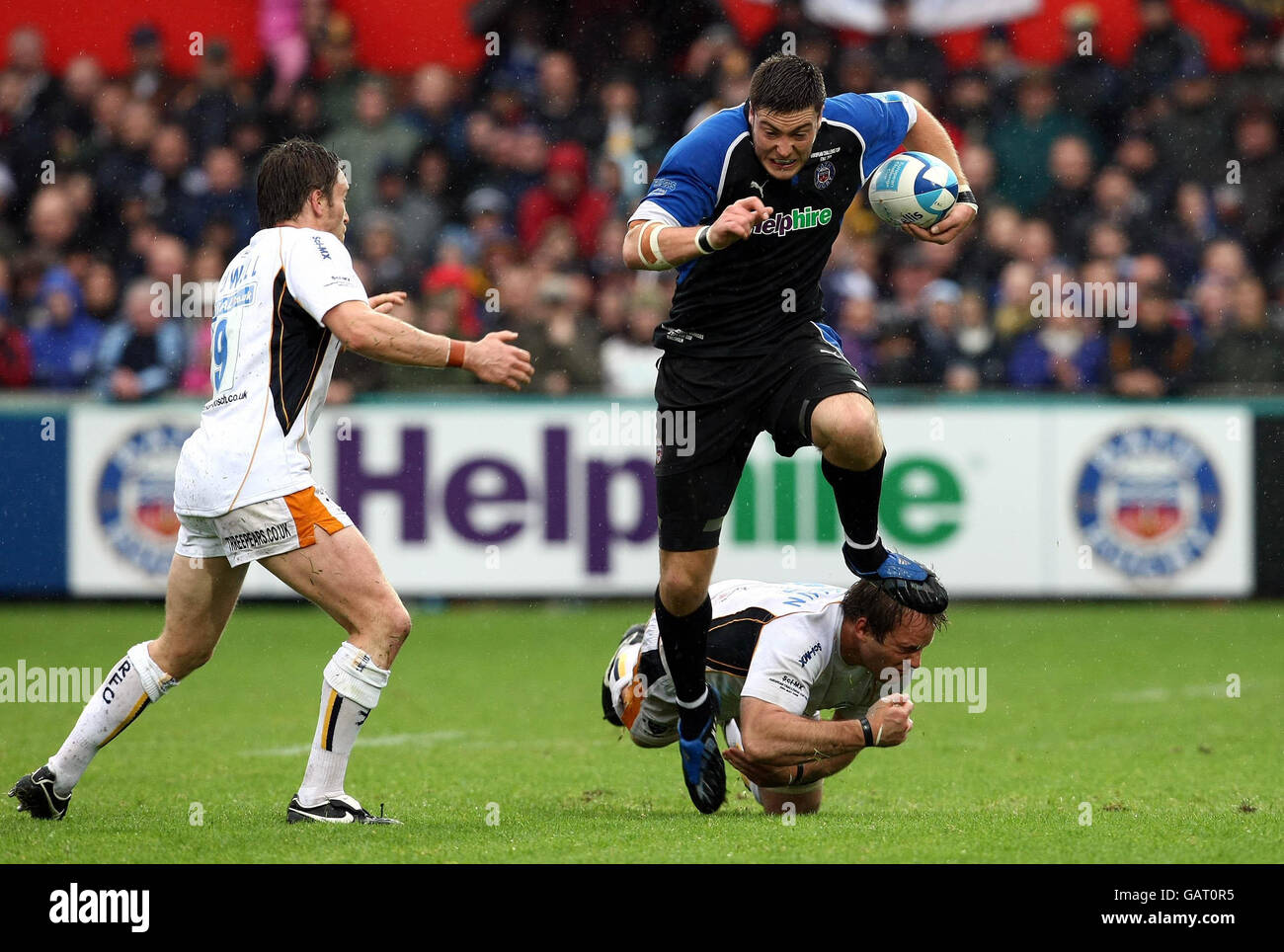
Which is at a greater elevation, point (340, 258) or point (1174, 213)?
point (1174, 213)

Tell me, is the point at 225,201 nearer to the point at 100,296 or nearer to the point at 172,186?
the point at 172,186

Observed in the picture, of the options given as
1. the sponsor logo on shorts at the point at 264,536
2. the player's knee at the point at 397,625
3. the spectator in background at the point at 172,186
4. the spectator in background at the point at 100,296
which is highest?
the spectator in background at the point at 172,186

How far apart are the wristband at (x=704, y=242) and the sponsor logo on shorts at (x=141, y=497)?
7423 millimetres

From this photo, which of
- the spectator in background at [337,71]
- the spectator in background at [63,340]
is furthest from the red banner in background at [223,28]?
the spectator in background at [63,340]

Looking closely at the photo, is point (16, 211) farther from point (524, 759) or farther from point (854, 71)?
point (524, 759)

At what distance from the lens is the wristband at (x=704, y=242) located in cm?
561

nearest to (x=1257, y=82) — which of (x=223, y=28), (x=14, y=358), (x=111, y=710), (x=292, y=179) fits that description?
(x=223, y=28)

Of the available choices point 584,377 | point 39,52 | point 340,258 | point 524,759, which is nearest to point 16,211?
point 39,52

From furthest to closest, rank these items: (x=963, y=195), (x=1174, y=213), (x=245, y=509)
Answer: (x=1174, y=213)
(x=963, y=195)
(x=245, y=509)

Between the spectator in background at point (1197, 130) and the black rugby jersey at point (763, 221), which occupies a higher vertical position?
the spectator in background at point (1197, 130)

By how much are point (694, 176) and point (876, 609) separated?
1.62 m

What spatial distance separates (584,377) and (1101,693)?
493 centimetres

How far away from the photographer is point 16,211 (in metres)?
15.0

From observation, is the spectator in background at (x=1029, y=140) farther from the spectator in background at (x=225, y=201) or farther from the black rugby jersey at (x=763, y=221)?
the black rugby jersey at (x=763, y=221)
